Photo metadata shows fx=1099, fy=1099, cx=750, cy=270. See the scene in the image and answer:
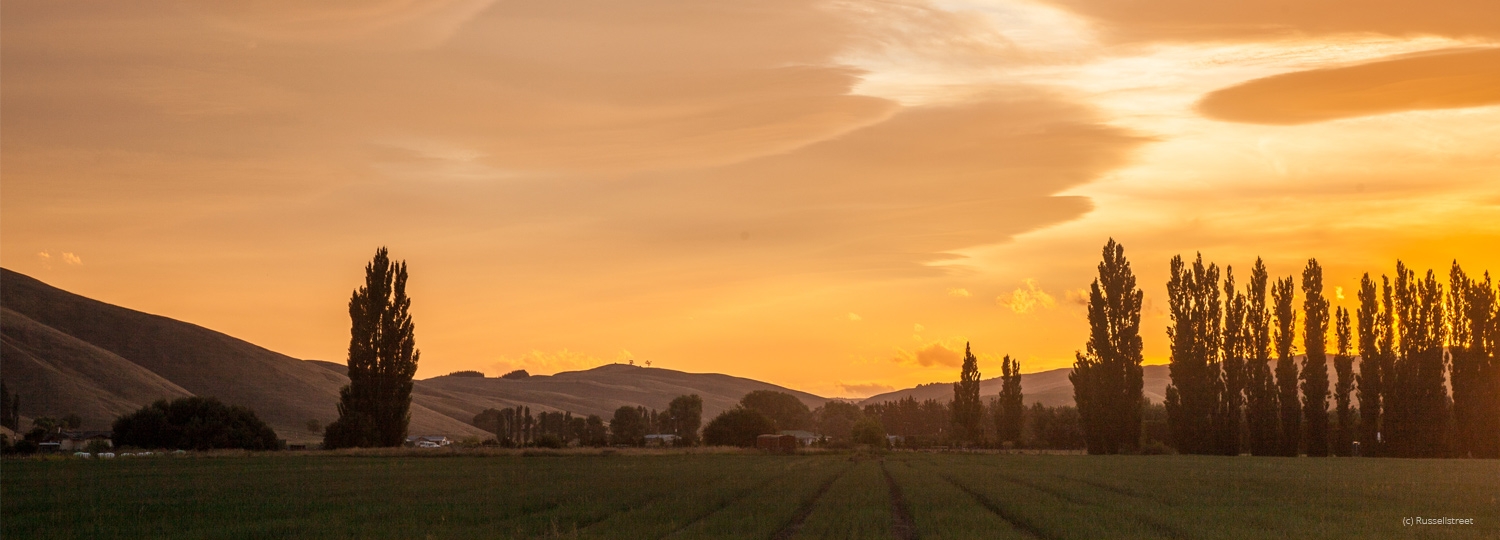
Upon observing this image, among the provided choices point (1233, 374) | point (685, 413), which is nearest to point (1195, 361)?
point (1233, 374)

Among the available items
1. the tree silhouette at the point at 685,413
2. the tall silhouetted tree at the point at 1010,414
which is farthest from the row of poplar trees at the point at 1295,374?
the tree silhouette at the point at 685,413

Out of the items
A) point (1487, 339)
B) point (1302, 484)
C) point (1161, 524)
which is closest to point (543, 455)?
point (1302, 484)

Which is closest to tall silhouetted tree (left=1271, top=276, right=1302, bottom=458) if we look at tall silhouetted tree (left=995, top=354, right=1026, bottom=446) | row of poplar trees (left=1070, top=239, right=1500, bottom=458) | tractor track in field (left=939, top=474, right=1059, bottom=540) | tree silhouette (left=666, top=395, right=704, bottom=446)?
row of poplar trees (left=1070, top=239, right=1500, bottom=458)

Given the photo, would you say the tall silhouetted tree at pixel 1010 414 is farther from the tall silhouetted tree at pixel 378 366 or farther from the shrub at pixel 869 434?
the tall silhouetted tree at pixel 378 366

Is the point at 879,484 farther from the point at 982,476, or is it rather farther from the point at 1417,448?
the point at 1417,448

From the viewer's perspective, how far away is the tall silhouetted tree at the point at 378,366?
76.4 meters

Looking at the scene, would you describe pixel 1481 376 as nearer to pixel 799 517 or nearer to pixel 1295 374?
pixel 1295 374

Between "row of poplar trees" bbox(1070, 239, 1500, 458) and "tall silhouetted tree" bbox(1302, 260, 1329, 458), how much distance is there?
0.10m

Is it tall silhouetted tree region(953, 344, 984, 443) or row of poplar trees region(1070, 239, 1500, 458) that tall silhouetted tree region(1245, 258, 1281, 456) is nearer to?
row of poplar trees region(1070, 239, 1500, 458)

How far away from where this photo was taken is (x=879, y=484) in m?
40.9

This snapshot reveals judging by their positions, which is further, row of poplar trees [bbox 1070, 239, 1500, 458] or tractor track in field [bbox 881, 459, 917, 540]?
row of poplar trees [bbox 1070, 239, 1500, 458]

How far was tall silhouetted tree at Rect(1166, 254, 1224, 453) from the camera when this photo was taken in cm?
8106

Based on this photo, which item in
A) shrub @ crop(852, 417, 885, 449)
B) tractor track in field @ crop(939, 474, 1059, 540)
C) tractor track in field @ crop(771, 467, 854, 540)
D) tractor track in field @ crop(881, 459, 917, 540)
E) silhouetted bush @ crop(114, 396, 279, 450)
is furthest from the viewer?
shrub @ crop(852, 417, 885, 449)

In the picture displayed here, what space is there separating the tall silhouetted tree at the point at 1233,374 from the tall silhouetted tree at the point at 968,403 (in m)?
35.9
